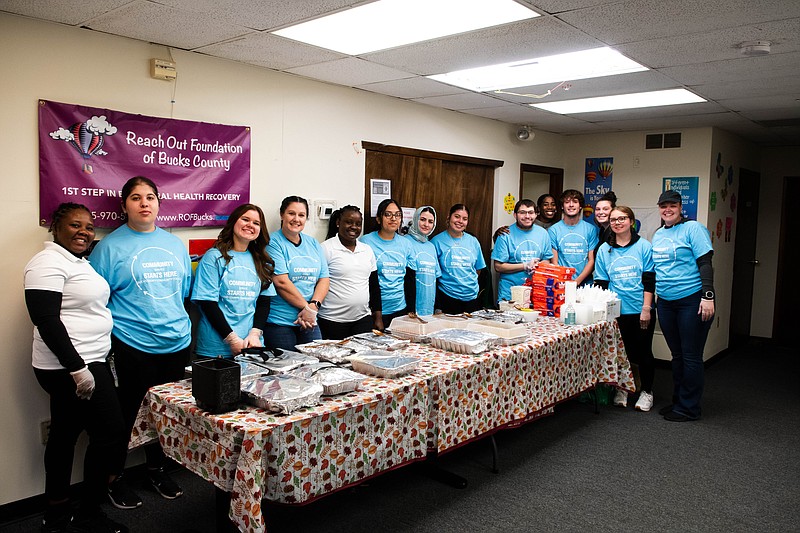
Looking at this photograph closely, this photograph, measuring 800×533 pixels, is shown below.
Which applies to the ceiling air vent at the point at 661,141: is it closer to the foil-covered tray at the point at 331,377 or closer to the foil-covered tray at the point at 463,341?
the foil-covered tray at the point at 463,341

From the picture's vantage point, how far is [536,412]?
355cm

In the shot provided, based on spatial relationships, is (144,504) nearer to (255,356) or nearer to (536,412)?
(255,356)

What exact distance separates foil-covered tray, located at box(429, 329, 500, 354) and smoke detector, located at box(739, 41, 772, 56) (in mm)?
2040

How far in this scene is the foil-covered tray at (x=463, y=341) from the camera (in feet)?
9.98

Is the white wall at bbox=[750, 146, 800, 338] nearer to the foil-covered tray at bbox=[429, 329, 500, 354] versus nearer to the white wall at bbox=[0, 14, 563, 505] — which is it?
the white wall at bbox=[0, 14, 563, 505]

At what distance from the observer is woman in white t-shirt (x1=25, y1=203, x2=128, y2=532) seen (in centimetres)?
254

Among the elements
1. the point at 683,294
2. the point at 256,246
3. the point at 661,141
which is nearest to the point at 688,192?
the point at 661,141

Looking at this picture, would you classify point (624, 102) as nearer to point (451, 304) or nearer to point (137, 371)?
point (451, 304)

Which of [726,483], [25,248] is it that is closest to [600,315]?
[726,483]

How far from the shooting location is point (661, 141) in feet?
20.1

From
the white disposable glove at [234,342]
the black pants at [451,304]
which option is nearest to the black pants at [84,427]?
the white disposable glove at [234,342]

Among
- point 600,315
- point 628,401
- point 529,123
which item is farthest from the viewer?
point 529,123

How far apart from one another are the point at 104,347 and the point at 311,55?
1.97 meters

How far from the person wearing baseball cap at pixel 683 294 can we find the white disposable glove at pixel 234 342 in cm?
312
